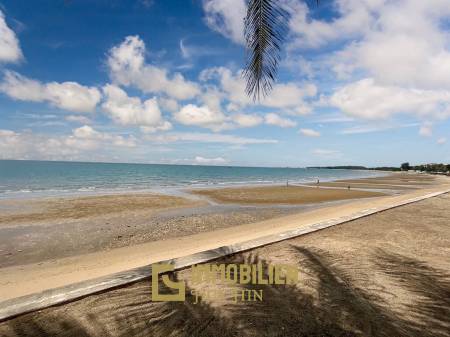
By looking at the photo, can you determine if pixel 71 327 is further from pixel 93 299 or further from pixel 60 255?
pixel 60 255

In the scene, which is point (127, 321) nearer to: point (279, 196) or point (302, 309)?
point (302, 309)

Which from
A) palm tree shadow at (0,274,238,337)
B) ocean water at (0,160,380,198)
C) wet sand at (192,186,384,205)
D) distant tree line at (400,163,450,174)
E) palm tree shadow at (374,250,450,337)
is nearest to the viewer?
palm tree shadow at (0,274,238,337)

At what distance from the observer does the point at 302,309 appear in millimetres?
2988

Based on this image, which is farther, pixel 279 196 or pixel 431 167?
pixel 431 167

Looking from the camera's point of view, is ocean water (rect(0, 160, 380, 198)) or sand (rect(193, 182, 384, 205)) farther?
ocean water (rect(0, 160, 380, 198))

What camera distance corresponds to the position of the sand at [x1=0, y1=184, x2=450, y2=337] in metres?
2.61

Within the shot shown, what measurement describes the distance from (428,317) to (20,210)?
740 inches

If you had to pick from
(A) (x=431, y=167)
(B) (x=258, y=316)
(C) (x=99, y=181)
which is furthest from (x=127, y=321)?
(A) (x=431, y=167)

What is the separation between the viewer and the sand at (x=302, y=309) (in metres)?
2.61

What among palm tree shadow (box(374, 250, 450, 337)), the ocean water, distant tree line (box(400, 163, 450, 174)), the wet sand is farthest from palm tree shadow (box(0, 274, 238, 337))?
distant tree line (box(400, 163, 450, 174))

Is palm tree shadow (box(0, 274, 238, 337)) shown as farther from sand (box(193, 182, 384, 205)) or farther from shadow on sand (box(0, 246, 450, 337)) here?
sand (box(193, 182, 384, 205))

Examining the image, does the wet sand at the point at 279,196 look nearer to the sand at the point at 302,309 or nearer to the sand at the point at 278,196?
the sand at the point at 278,196

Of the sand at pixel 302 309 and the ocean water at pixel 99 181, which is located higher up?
the sand at pixel 302 309

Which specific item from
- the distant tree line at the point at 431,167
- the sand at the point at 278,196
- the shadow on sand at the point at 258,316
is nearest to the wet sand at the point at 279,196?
the sand at the point at 278,196
